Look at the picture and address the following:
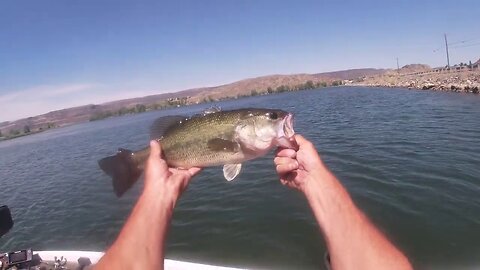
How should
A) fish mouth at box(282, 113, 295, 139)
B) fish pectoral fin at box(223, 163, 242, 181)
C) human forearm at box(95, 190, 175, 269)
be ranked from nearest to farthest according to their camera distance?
1. human forearm at box(95, 190, 175, 269)
2. fish mouth at box(282, 113, 295, 139)
3. fish pectoral fin at box(223, 163, 242, 181)

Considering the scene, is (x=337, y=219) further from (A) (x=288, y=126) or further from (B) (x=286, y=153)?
(A) (x=288, y=126)

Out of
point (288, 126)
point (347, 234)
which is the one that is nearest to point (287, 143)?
point (288, 126)

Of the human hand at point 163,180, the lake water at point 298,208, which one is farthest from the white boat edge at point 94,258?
the human hand at point 163,180

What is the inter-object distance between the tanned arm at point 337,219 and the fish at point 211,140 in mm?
615

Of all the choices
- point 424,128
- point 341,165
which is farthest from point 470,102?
point 341,165

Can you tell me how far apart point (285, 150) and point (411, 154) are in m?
20.0

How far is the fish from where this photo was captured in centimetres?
506

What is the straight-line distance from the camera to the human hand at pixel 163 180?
3896 millimetres

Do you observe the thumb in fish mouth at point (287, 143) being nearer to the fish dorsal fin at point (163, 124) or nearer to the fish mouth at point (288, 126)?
the fish mouth at point (288, 126)

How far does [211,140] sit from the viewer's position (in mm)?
5395

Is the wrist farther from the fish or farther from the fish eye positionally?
the fish eye

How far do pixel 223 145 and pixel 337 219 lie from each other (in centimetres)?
232

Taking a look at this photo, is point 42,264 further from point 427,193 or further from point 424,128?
point 424,128

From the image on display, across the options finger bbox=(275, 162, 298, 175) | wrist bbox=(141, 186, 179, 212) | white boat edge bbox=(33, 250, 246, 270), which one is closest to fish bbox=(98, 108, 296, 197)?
finger bbox=(275, 162, 298, 175)
